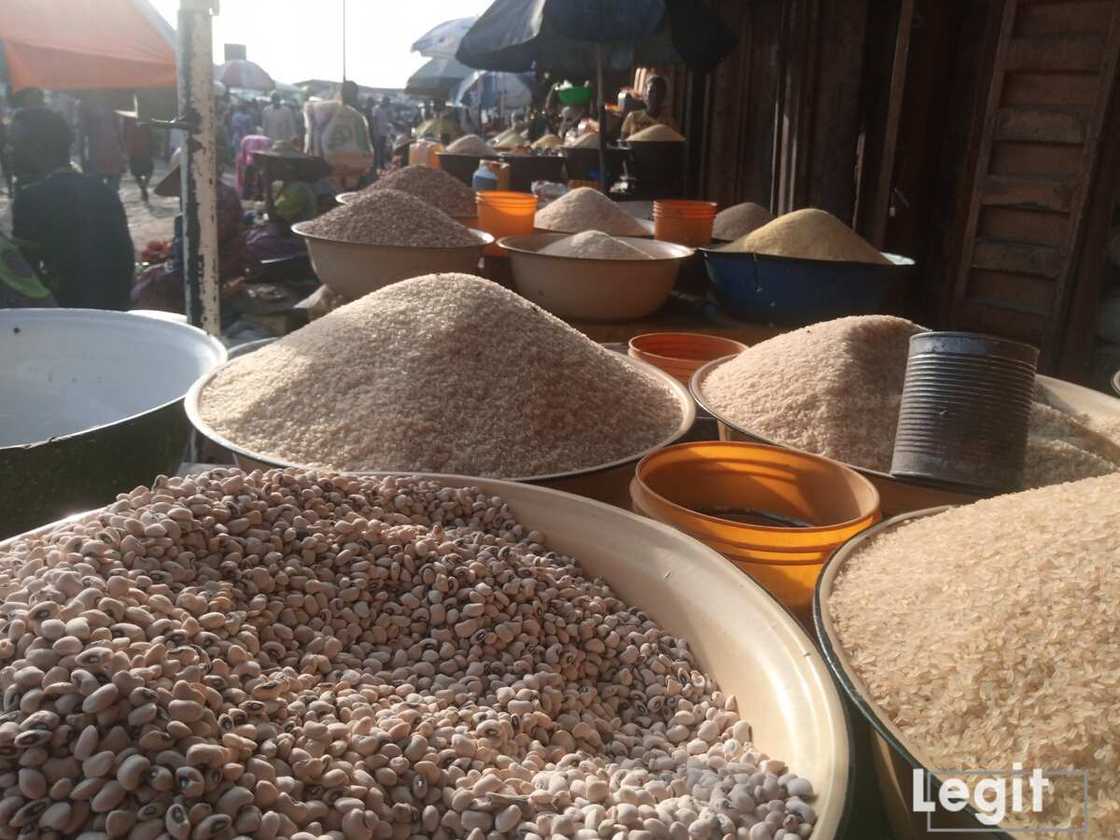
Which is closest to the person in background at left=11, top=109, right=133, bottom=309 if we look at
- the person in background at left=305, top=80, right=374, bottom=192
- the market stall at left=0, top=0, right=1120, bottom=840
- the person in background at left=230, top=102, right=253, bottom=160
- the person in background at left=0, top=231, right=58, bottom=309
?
the person in background at left=0, top=231, right=58, bottom=309

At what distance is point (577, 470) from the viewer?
3.85 feet

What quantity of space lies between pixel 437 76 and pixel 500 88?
3.79 feet

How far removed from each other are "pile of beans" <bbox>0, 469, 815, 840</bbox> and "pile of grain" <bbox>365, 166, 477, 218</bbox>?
96.2 inches

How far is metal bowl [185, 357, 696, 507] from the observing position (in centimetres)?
114

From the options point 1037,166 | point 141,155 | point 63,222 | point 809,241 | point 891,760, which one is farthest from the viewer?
point 141,155

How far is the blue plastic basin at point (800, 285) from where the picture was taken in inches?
79.0

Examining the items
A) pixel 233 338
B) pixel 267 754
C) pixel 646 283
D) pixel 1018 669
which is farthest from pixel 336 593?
pixel 233 338

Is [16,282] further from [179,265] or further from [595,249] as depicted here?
[595,249]

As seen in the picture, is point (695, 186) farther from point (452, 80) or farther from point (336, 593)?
point (452, 80)

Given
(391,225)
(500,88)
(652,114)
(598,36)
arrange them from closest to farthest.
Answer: (391,225) → (598,36) → (652,114) → (500,88)

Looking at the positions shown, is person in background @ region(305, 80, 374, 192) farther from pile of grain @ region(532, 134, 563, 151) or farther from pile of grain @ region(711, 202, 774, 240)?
pile of grain @ region(711, 202, 774, 240)

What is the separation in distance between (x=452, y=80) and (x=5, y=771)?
1428cm

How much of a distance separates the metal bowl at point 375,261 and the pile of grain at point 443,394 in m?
0.71

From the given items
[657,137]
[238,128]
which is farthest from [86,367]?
[238,128]
